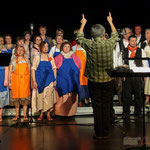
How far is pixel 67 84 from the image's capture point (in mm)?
6605

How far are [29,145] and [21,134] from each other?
736 mm

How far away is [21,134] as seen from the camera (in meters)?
5.27

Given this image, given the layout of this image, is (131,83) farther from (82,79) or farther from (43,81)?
(43,81)

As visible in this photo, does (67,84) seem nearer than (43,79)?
No

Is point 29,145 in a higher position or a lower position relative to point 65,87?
lower

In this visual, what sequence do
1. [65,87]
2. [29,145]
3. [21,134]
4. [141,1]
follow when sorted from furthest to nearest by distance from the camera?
[141,1], [65,87], [21,134], [29,145]

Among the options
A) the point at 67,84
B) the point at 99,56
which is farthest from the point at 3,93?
the point at 99,56

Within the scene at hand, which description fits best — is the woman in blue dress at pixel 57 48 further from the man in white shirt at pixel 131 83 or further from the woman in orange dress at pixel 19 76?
the man in white shirt at pixel 131 83

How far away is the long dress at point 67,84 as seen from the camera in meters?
6.57

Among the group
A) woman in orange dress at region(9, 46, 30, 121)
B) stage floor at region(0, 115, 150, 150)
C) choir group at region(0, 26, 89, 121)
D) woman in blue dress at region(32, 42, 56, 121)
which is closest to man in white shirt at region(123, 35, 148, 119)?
stage floor at region(0, 115, 150, 150)

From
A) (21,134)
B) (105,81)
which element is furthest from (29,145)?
(105,81)

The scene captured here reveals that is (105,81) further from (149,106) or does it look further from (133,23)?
(133,23)

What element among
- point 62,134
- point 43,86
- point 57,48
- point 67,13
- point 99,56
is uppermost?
point 67,13

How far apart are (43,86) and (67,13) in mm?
2836
